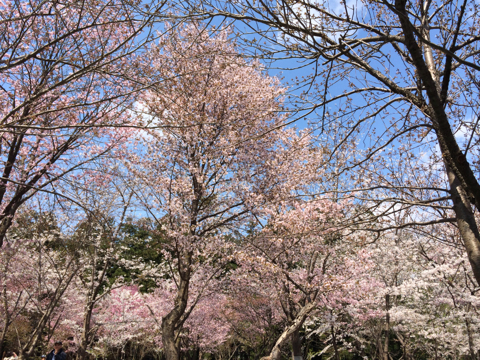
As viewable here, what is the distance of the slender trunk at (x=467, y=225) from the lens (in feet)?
12.7

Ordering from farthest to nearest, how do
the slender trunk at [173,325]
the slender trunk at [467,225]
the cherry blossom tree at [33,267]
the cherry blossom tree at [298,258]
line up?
the cherry blossom tree at [33,267]
the cherry blossom tree at [298,258]
the slender trunk at [173,325]
the slender trunk at [467,225]

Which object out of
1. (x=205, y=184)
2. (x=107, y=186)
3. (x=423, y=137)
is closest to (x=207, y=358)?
(x=107, y=186)

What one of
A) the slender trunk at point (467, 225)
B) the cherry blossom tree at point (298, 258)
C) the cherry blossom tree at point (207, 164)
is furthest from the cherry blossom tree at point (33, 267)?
the slender trunk at point (467, 225)

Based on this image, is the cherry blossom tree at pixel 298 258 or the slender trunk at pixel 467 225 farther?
the cherry blossom tree at pixel 298 258

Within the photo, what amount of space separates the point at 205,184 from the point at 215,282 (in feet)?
11.4

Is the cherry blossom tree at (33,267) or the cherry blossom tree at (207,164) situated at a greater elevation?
the cherry blossom tree at (207,164)

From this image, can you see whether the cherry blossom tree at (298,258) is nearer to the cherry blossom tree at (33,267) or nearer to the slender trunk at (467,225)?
the slender trunk at (467,225)

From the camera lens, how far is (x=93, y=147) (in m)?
8.74

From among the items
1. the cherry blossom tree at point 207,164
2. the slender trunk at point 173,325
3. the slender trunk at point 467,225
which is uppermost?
the cherry blossom tree at point 207,164

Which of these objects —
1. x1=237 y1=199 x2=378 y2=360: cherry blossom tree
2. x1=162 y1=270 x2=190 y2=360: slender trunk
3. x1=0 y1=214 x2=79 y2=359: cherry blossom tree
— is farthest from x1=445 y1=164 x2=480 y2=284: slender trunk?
x1=0 y1=214 x2=79 y2=359: cherry blossom tree

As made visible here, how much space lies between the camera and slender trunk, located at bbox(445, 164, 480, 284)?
12.7 feet

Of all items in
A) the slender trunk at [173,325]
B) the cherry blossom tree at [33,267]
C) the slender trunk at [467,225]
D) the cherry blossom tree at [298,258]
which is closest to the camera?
the slender trunk at [467,225]

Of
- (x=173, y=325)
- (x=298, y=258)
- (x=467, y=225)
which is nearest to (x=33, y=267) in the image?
(x=173, y=325)

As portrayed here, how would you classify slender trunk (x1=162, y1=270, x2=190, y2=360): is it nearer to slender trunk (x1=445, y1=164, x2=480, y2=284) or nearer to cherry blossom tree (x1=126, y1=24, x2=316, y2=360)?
cherry blossom tree (x1=126, y1=24, x2=316, y2=360)
